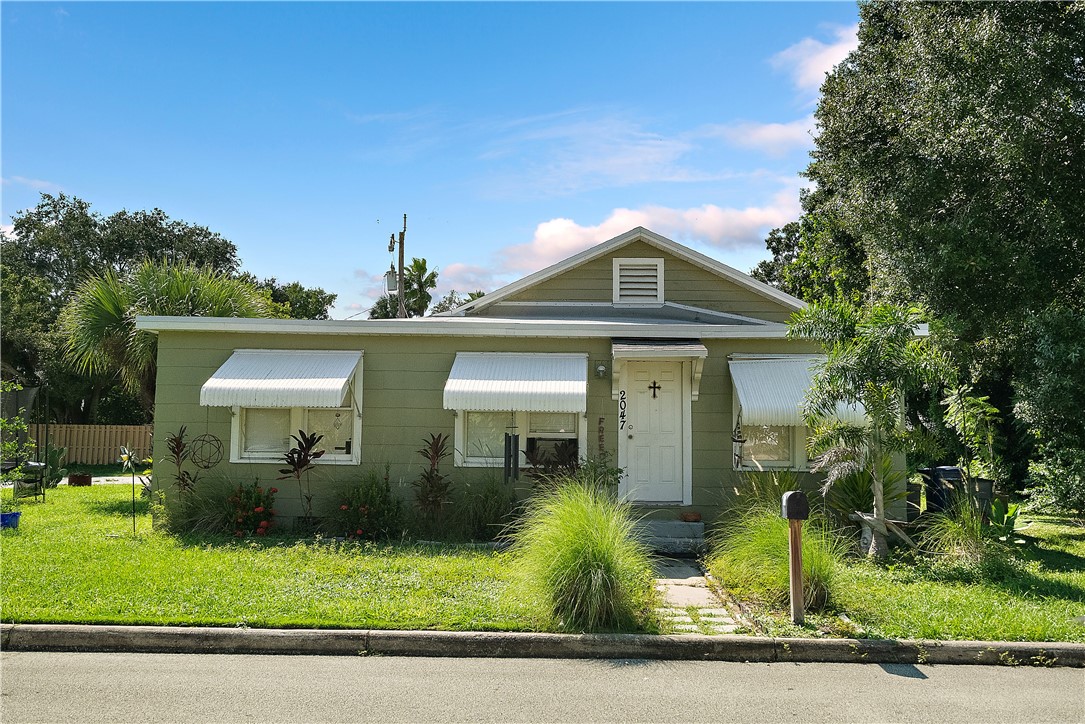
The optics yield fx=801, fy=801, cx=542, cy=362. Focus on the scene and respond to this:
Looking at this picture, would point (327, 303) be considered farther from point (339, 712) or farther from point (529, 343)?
point (339, 712)

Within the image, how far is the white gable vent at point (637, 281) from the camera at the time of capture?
53.6 ft

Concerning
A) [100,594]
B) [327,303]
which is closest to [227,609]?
[100,594]

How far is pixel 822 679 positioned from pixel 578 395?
545 cm

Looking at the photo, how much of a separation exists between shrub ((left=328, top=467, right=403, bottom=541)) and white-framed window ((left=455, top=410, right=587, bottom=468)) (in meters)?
1.18

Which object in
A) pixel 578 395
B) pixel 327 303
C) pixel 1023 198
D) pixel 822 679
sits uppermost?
pixel 327 303

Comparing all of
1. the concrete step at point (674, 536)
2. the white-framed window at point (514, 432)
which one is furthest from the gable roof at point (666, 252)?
the concrete step at point (674, 536)

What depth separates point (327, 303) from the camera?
4538 centimetres

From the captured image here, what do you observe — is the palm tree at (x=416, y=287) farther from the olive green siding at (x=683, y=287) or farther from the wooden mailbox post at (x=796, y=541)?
the wooden mailbox post at (x=796, y=541)

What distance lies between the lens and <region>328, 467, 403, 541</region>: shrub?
1046 cm

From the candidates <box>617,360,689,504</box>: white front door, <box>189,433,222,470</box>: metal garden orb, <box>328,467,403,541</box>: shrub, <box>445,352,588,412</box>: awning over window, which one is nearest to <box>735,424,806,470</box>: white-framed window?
<box>617,360,689,504</box>: white front door

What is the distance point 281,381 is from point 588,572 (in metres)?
5.99

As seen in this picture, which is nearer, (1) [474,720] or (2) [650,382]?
(1) [474,720]

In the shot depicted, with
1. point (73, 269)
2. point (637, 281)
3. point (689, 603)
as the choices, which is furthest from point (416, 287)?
point (689, 603)

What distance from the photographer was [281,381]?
35.6ft
